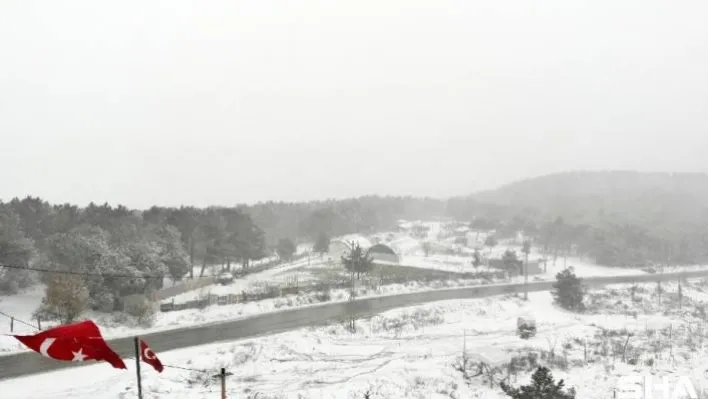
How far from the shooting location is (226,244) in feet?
187

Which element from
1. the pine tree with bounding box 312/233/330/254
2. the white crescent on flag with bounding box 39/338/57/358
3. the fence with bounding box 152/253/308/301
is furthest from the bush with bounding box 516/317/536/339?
the pine tree with bounding box 312/233/330/254

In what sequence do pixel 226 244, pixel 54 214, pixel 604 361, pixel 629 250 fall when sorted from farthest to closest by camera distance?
pixel 629 250, pixel 226 244, pixel 54 214, pixel 604 361

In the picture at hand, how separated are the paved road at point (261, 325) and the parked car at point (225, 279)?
1346 centimetres

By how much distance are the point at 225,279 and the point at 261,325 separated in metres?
18.6

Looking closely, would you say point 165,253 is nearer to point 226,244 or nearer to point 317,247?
point 226,244

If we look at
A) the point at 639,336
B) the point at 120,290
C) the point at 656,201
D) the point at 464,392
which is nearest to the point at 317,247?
the point at 120,290

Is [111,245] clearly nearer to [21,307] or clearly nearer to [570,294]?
[21,307]

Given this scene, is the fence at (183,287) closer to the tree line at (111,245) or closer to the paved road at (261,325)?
the tree line at (111,245)

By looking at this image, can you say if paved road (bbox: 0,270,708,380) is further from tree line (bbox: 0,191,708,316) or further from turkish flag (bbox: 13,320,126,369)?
turkish flag (bbox: 13,320,126,369)

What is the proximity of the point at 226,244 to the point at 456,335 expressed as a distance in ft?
111

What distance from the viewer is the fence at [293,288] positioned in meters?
41.0

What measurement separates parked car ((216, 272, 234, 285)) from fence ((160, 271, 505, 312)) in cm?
474


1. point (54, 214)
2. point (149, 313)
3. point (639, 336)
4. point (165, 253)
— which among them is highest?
point (54, 214)

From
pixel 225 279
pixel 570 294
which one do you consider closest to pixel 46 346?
pixel 225 279
